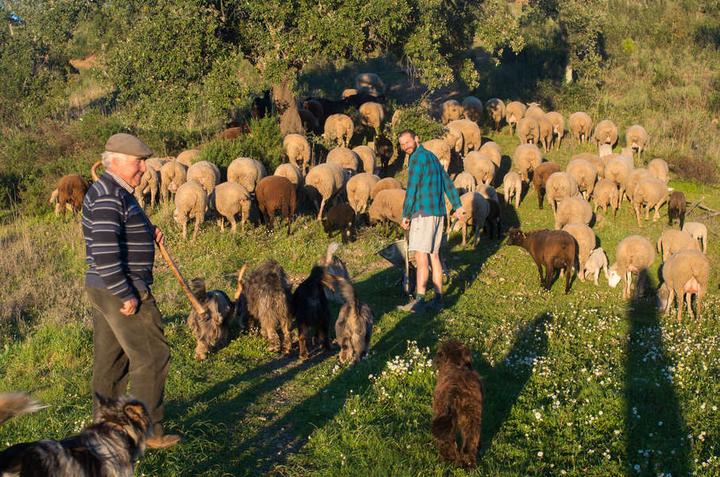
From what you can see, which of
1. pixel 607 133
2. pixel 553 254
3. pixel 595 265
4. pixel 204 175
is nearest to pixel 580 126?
pixel 607 133

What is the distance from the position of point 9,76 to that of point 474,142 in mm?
18848

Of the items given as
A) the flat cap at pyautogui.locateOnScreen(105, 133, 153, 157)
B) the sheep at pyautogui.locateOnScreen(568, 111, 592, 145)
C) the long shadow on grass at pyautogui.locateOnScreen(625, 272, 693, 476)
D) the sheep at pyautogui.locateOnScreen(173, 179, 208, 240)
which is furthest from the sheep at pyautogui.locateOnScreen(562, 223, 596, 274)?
the flat cap at pyautogui.locateOnScreen(105, 133, 153, 157)

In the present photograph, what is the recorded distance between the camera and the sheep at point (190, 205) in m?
14.8

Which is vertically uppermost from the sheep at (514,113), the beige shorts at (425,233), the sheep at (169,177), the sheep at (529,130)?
the sheep at (514,113)


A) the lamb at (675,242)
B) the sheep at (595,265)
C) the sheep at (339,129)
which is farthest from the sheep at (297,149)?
the lamb at (675,242)

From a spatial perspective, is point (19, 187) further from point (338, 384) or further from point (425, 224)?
point (338, 384)

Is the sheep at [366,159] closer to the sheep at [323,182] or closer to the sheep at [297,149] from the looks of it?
the sheep at [297,149]

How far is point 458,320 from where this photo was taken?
959 cm

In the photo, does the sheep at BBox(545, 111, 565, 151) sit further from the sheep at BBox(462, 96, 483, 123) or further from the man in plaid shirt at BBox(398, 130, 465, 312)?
the man in plaid shirt at BBox(398, 130, 465, 312)

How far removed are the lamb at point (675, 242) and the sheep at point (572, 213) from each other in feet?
5.95

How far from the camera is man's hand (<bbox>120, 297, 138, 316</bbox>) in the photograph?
4.75 meters

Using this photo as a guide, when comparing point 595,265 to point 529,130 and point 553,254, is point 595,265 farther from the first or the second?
point 529,130

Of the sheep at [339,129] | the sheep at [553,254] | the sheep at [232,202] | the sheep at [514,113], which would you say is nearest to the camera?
the sheep at [553,254]

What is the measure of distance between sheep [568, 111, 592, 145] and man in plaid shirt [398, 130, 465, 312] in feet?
53.1
